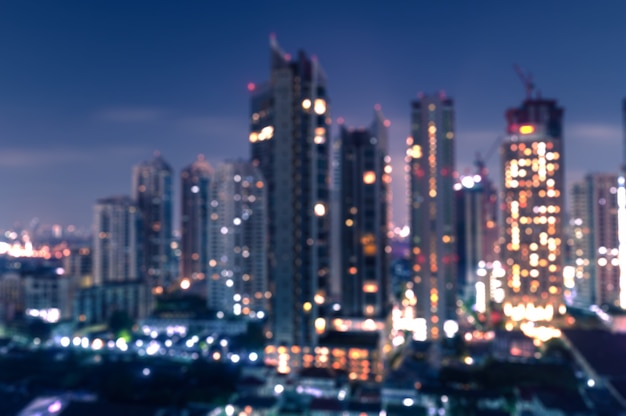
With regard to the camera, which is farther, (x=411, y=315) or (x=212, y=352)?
(x=411, y=315)

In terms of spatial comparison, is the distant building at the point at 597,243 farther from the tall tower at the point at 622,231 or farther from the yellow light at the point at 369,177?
the yellow light at the point at 369,177

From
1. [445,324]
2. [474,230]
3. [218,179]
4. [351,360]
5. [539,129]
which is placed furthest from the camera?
[474,230]

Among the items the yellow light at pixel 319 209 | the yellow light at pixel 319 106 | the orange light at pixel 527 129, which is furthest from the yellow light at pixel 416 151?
the yellow light at pixel 319 209

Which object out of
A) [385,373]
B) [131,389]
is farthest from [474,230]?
[131,389]

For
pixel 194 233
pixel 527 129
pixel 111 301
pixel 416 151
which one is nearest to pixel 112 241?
pixel 111 301

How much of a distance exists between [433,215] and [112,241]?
6.47m

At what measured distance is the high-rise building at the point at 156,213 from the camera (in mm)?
13273

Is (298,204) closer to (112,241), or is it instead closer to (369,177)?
(369,177)

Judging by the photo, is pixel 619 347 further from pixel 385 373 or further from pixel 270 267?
pixel 270 267

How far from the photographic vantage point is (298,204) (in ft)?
22.0

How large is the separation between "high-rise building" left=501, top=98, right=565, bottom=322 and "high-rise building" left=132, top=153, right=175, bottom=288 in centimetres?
749

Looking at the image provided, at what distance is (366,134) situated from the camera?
9.29 metres

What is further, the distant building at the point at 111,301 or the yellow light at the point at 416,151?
the distant building at the point at 111,301

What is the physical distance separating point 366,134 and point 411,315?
2.98m
